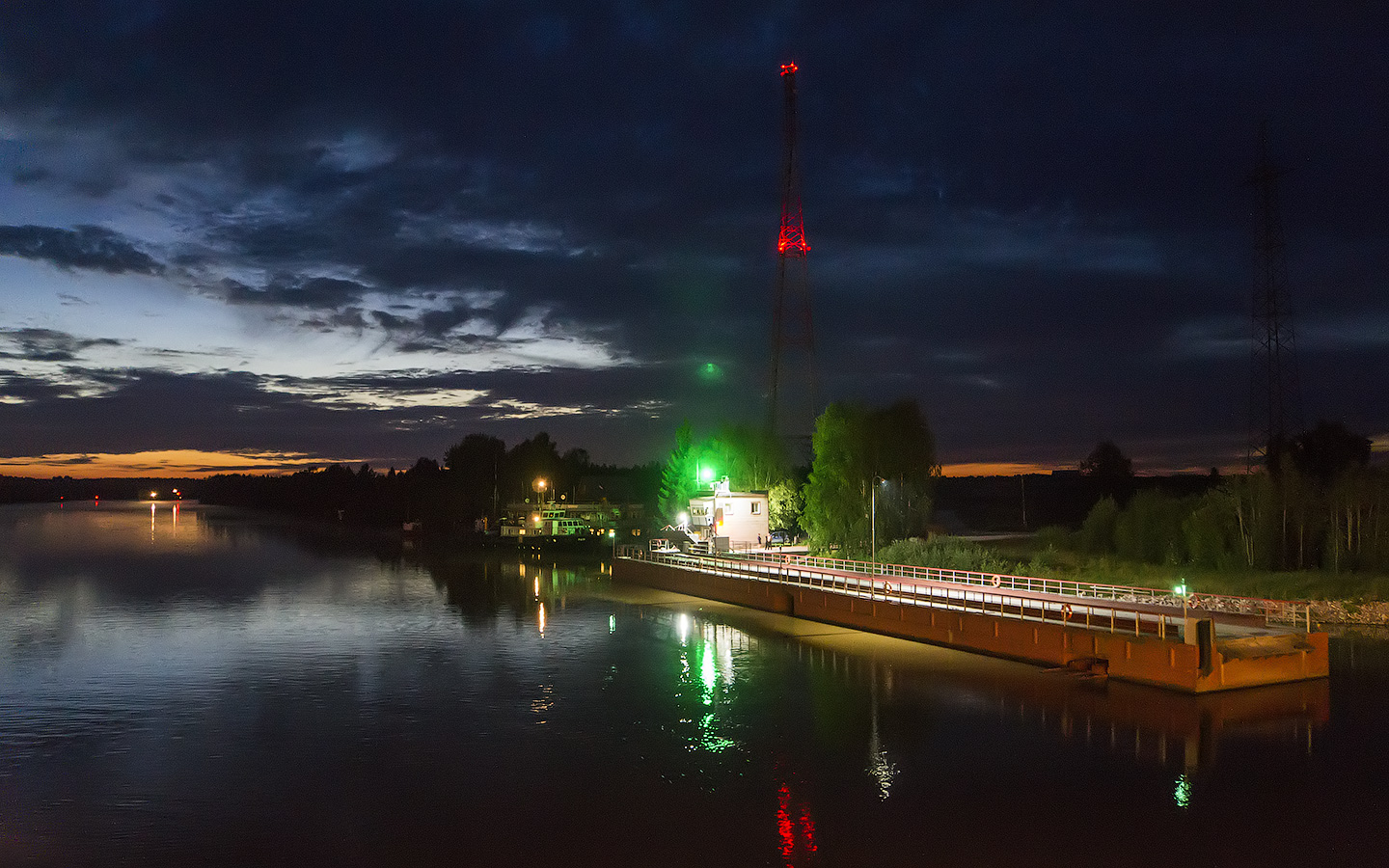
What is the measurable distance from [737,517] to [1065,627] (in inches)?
1607

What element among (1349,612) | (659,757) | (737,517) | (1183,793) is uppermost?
(737,517)

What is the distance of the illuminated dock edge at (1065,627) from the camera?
25688 millimetres

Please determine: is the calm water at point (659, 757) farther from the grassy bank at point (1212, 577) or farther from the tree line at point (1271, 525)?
the tree line at point (1271, 525)

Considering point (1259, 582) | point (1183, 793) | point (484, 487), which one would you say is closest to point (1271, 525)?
point (1259, 582)

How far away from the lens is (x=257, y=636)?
137 ft

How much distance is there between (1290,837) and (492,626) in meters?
34.1

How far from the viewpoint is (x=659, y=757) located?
2172cm

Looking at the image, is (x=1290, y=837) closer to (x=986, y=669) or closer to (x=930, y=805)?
(x=930, y=805)

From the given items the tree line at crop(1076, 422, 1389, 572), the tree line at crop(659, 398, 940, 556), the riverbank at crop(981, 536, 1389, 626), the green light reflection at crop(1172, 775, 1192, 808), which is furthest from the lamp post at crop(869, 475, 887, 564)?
the green light reflection at crop(1172, 775, 1192, 808)

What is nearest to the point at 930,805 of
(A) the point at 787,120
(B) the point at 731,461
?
(A) the point at 787,120

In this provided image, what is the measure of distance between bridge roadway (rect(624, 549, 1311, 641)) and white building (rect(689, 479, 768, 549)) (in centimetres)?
1891

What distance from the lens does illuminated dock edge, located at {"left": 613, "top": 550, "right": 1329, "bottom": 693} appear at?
84.3ft

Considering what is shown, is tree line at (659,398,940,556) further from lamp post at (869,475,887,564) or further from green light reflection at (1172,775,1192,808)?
green light reflection at (1172,775,1192,808)

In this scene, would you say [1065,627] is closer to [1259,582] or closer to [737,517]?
[1259,582]
